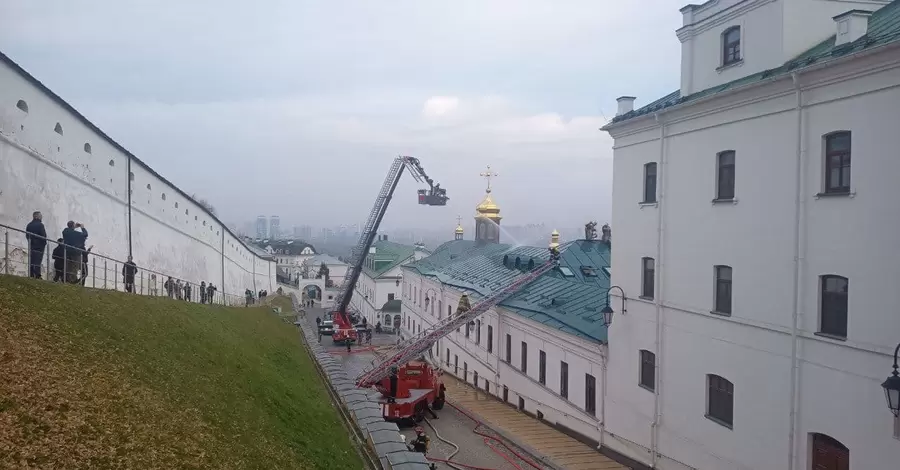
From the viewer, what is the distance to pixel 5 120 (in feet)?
40.9

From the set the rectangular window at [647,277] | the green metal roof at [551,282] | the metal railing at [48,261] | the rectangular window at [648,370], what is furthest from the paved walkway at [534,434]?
the metal railing at [48,261]

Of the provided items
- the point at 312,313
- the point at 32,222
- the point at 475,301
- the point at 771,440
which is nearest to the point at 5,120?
the point at 32,222

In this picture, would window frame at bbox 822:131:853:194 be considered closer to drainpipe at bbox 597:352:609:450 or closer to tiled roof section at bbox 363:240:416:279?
drainpipe at bbox 597:352:609:450

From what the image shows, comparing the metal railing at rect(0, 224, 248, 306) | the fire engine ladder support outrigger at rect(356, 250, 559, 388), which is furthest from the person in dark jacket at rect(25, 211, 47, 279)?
the fire engine ladder support outrigger at rect(356, 250, 559, 388)

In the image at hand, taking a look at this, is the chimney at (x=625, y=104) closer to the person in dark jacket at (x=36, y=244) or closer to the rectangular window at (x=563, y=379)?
the rectangular window at (x=563, y=379)

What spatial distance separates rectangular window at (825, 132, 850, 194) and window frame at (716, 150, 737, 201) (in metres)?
2.25

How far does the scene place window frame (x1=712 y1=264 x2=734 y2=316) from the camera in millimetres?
14061

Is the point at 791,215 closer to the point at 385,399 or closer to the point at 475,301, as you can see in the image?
the point at 385,399

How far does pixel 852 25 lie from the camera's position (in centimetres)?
1141

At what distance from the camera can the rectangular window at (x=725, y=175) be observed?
14062 mm

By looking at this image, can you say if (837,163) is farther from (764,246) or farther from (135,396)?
(135,396)

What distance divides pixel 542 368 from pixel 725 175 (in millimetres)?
10834

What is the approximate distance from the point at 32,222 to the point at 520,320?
16.9m

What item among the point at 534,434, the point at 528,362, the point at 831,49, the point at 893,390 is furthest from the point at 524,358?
the point at 831,49
